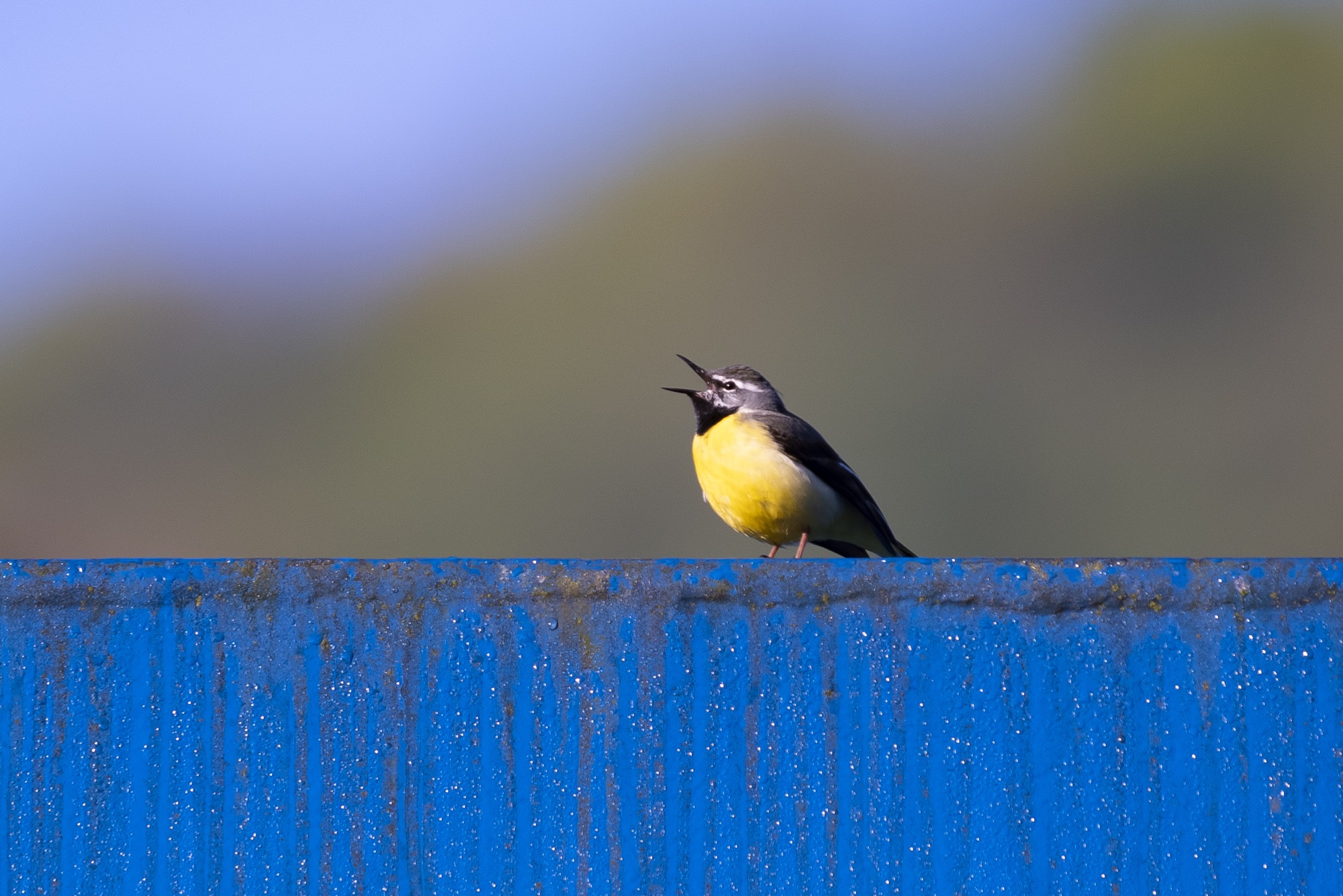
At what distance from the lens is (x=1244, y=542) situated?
84.3ft

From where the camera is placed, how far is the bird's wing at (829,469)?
6.61 meters

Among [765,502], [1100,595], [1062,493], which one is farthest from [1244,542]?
[1100,595]

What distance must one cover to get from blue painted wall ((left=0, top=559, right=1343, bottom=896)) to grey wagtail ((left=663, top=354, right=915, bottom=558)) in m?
3.69

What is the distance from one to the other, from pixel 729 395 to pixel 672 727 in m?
4.93

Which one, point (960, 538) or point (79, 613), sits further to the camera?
point (960, 538)

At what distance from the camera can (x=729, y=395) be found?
24.2ft

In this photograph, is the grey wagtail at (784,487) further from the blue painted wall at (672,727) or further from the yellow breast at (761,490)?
the blue painted wall at (672,727)

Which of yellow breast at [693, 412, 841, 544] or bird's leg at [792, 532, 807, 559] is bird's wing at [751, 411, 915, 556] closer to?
yellow breast at [693, 412, 841, 544]

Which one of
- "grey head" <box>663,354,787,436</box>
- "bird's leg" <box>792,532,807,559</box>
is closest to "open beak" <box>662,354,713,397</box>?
"grey head" <box>663,354,787,436</box>

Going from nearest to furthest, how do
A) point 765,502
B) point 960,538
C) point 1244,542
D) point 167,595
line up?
1. point 167,595
2. point 765,502
3. point 1244,542
4. point 960,538

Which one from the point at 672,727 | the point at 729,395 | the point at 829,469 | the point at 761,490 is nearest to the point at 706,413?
the point at 729,395

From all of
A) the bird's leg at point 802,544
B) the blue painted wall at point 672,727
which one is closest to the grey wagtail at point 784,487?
the bird's leg at point 802,544

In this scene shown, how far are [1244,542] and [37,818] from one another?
25939 mm

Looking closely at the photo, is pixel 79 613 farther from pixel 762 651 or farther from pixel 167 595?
pixel 762 651
